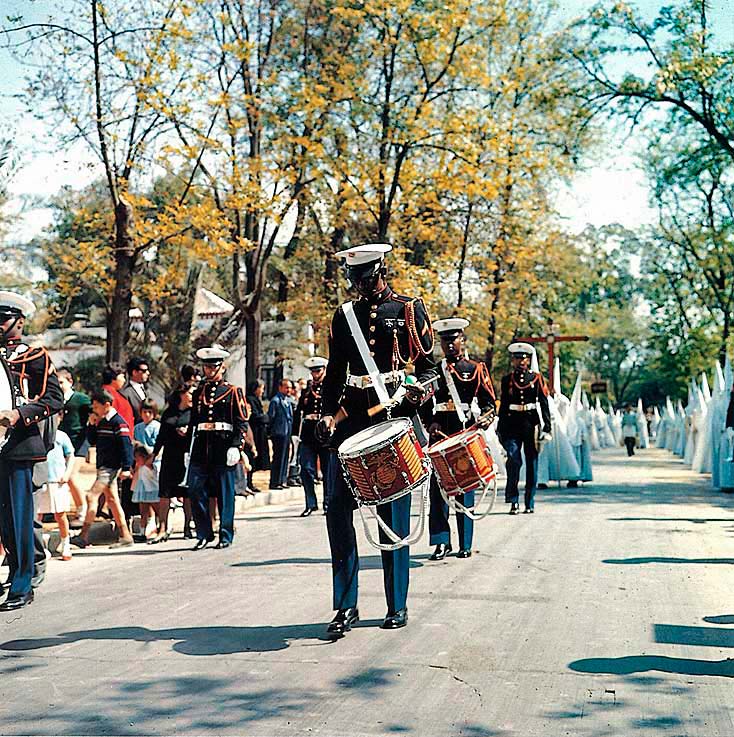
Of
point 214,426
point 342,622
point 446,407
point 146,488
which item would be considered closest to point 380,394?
point 342,622

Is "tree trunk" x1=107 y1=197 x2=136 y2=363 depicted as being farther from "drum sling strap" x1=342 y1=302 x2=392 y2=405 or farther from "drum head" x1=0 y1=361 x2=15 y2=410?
"drum sling strap" x1=342 y1=302 x2=392 y2=405

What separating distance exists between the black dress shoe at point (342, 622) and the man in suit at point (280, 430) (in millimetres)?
13010

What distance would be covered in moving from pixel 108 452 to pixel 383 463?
6.18 meters

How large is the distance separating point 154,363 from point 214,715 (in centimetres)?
3304

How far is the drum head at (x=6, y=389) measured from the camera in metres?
8.20

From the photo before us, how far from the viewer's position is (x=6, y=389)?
8.25m

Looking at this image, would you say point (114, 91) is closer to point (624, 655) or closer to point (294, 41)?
point (294, 41)

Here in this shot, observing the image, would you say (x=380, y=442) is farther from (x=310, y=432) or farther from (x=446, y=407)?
(x=310, y=432)

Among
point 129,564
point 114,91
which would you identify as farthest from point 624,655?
point 114,91

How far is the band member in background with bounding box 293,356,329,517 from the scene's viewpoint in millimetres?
16781

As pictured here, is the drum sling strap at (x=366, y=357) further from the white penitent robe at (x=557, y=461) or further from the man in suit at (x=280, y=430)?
the white penitent robe at (x=557, y=461)

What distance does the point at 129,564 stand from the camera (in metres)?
11.3

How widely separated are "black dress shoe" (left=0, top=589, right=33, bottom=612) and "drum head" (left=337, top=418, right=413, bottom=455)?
120 inches

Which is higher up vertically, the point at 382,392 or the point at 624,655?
the point at 382,392
